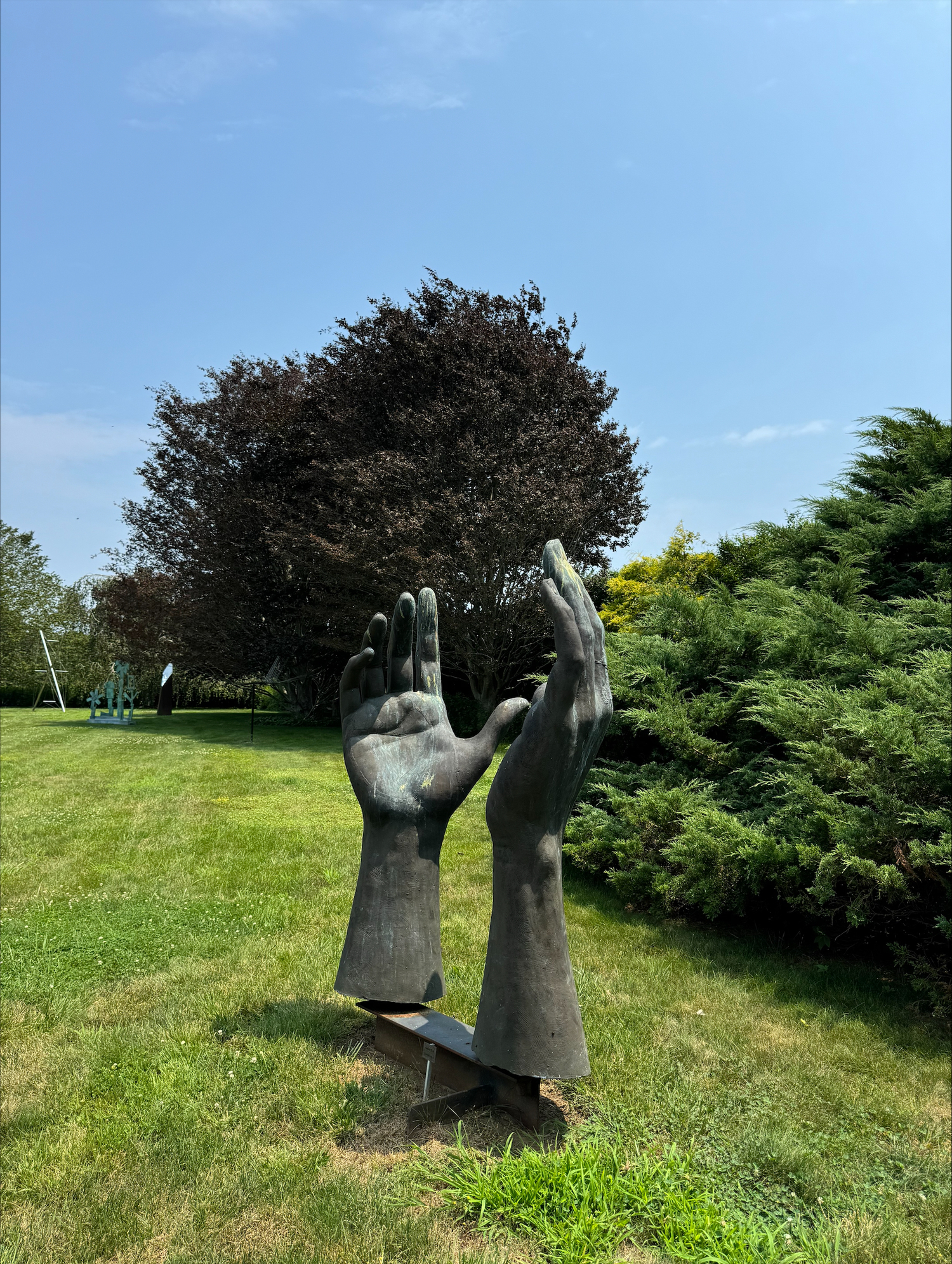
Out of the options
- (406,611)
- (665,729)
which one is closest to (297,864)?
(665,729)

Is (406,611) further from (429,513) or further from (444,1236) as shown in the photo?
(429,513)

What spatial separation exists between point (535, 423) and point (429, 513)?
125 inches

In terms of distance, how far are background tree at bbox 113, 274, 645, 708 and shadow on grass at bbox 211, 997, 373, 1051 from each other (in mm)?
11511

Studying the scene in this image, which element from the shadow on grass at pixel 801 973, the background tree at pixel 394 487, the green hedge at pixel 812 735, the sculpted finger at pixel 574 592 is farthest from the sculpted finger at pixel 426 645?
the background tree at pixel 394 487

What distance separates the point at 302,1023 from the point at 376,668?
1.99 metres

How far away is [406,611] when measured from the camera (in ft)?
14.3

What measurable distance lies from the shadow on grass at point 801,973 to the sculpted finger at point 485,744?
8.40ft

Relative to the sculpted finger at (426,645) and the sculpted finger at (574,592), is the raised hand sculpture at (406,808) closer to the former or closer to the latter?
the sculpted finger at (426,645)

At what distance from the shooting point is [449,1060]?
3580 mm

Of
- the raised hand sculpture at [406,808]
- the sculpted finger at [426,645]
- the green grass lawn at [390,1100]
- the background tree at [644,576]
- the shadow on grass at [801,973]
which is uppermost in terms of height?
the background tree at [644,576]

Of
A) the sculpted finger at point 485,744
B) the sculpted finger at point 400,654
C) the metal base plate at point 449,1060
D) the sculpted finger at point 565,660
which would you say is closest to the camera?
the sculpted finger at point 565,660

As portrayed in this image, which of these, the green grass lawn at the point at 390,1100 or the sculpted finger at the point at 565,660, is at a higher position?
the sculpted finger at the point at 565,660

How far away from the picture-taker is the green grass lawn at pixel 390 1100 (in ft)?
9.24

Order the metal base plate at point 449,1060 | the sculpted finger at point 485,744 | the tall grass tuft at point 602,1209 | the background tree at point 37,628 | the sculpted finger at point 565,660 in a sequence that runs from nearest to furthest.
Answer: the tall grass tuft at point 602,1209, the sculpted finger at point 565,660, the metal base plate at point 449,1060, the sculpted finger at point 485,744, the background tree at point 37,628
